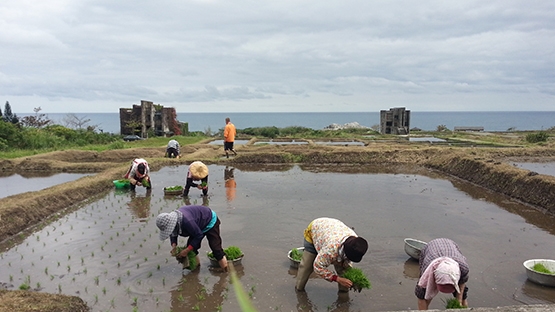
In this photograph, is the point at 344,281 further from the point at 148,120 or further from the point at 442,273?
the point at 148,120

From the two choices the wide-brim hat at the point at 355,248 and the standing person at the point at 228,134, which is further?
the standing person at the point at 228,134

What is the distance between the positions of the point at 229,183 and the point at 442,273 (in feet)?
33.3

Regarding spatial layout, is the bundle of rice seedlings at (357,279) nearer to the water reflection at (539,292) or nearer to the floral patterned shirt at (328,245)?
the floral patterned shirt at (328,245)

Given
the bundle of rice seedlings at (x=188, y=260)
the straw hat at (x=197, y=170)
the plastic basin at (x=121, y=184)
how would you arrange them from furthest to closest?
1. the plastic basin at (x=121, y=184)
2. the straw hat at (x=197, y=170)
3. the bundle of rice seedlings at (x=188, y=260)

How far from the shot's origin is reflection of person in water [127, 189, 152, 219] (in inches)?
394

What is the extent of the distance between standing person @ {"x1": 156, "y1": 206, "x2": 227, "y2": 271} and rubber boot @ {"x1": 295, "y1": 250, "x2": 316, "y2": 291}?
134 cm

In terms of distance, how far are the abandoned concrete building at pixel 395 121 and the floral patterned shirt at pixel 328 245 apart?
34586 millimetres

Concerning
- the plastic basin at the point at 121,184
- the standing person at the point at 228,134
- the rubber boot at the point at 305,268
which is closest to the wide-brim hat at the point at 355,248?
the rubber boot at the point at 305,268

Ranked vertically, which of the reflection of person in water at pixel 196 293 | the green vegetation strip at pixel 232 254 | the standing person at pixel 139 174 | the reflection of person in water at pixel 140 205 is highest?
the standing person at pixel 139 174

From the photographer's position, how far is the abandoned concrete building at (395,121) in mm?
39031

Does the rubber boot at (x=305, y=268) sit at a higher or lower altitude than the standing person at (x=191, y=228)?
lower

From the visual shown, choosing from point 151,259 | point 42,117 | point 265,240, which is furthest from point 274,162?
point 42,117

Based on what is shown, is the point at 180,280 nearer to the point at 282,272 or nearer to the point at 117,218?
the point at 282,272

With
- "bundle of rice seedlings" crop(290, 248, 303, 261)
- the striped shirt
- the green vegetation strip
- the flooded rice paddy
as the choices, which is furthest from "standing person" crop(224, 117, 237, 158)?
the striped shirt
